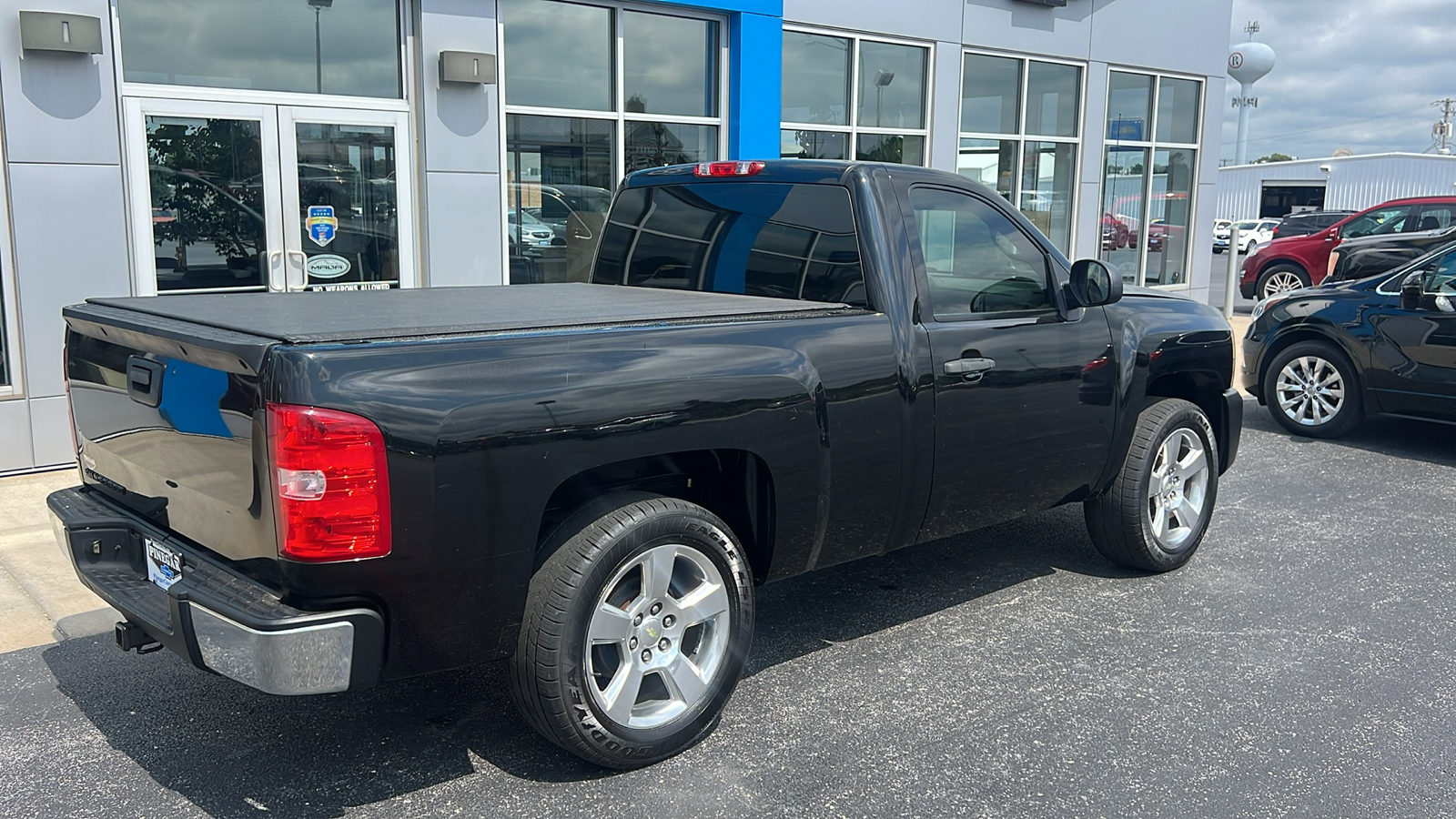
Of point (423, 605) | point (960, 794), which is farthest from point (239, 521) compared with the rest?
point (960, 794)

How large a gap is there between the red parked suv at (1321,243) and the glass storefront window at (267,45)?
15.0 meters

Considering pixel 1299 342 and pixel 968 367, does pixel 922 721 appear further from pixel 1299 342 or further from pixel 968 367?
pixel 1299 342

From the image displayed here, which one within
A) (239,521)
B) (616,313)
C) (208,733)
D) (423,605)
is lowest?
(208,733)

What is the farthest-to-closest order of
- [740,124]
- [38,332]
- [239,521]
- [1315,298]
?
[740,124] < [1315,298] < [38,332] < [239,521]

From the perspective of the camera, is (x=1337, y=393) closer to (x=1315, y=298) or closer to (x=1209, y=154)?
(x=1315, y=298)

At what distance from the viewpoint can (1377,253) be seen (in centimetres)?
1609

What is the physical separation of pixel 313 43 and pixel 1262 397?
25.8 ft

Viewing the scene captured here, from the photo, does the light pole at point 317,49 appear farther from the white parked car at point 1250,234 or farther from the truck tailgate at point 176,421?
the white parked car at point 1250,234

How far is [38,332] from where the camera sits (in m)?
7.44

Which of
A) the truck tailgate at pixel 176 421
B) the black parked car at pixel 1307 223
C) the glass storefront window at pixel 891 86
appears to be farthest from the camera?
the black parked car at pixel 1307 223

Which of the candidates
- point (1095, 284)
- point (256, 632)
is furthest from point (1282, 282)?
point (256, 632)

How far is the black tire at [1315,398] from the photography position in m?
8.80

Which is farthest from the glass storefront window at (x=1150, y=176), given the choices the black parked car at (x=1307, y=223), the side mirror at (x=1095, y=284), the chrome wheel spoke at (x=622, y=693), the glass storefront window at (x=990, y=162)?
the black parked car at (x=1307, y=223)

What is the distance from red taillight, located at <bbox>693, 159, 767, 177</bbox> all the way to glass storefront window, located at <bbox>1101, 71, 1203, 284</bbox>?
36.4ft
